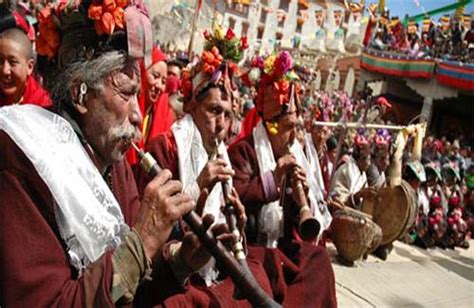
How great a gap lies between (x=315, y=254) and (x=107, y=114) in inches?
71.0

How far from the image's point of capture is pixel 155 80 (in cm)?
376

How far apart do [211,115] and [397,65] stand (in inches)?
763

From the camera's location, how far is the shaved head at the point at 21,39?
2879 mm

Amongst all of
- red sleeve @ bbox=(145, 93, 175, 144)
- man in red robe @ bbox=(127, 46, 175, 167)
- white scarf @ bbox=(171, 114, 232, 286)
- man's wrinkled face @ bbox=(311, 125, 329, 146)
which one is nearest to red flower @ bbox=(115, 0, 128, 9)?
white scarf @ bbox=(171, 114, 232, 286)

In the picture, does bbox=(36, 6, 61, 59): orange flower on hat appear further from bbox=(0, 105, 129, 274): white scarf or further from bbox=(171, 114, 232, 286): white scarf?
bbox=(171, 114, 232, 286): white scarf

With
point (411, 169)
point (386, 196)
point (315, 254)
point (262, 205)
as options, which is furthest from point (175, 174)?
point (411, 169)

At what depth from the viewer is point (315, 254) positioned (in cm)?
299

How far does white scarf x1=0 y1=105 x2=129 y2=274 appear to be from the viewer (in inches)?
58.1

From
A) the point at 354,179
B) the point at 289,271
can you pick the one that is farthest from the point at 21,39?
the point at 354,179

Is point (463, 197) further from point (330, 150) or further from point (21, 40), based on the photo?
point (21, 40)

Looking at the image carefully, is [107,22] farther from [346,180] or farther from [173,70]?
[346,180]

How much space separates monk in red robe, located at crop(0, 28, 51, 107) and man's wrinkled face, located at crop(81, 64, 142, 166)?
1.24 m

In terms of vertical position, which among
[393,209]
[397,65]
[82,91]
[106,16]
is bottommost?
[393,209]

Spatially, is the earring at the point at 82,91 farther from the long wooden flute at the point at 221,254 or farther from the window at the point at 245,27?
the window at the point at 245,27
